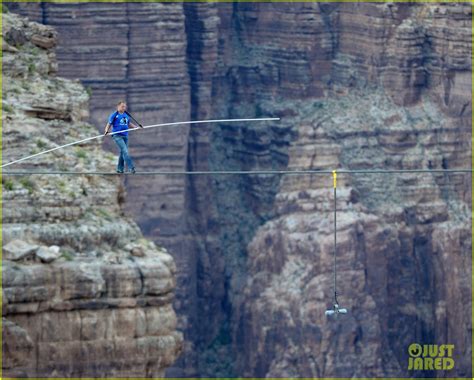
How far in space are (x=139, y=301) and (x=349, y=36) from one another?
31248 millimetres

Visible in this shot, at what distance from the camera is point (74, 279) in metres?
81.0

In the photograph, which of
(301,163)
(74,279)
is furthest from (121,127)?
(301,163)

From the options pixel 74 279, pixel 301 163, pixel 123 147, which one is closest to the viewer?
pixel 123 147

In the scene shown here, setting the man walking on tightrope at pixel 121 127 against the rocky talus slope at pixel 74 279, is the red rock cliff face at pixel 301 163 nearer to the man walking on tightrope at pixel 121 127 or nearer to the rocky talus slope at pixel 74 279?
the rocky talus slope at pixel 74 279

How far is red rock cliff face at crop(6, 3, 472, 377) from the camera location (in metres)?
109

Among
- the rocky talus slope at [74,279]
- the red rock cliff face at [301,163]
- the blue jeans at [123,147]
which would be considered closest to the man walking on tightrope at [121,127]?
the blue jeans at [123,147]

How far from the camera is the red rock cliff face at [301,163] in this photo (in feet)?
358

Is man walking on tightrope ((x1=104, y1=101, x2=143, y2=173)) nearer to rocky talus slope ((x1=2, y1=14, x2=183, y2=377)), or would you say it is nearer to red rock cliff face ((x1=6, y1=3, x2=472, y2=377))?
rocky talus slope ((x1=2, y1=14, x2=183, y2=377))

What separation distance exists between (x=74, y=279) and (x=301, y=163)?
3016cm

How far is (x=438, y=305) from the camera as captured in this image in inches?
4382

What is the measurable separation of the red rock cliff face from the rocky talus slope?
81.7 ft

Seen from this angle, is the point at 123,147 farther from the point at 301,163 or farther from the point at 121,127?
the point at 301,163

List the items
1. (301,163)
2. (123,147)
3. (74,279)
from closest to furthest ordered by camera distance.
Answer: (123,147)
(74,279)
(301,163)

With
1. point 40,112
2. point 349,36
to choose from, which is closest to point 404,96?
point 349,36
